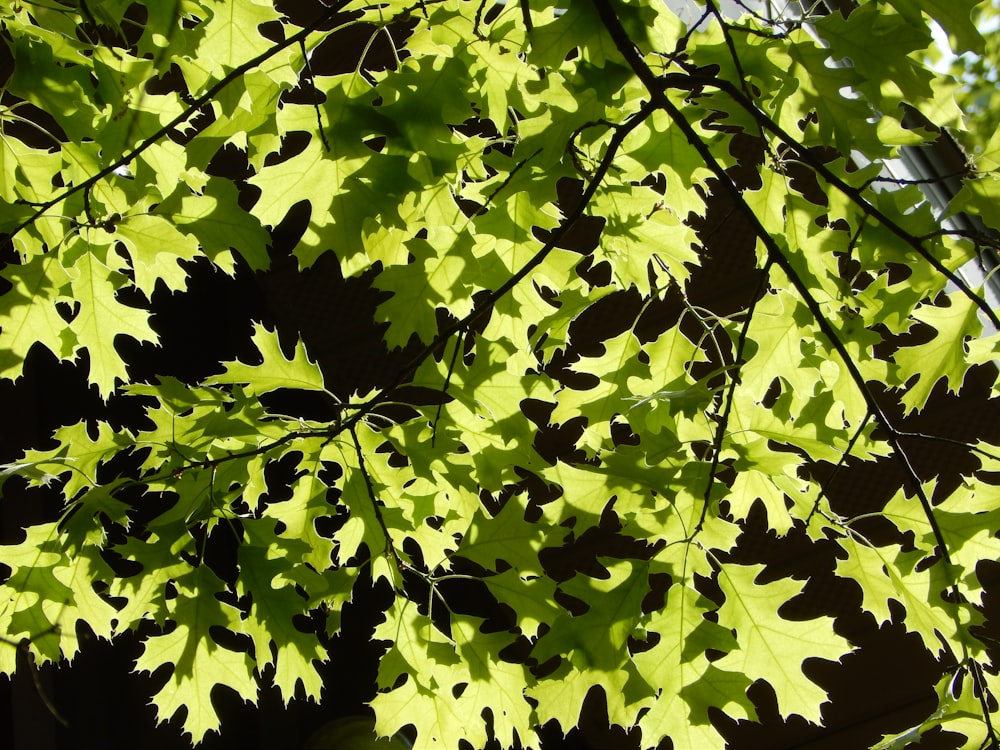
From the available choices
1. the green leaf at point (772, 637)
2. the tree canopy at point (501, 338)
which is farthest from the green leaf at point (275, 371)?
the green leaf at point (772, 637)

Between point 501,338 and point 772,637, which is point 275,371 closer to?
point 501,338

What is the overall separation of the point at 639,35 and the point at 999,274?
68.7 inches

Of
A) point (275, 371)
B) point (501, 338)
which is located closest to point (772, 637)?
point (501, 338)

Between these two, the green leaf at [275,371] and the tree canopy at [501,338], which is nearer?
the tree canopy at [501,338]

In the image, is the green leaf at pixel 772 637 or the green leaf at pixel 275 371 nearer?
the green leaf at pixel 772 637

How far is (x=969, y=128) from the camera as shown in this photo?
37.6 inches

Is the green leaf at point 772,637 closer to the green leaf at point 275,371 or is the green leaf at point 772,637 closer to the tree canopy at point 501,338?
the tree canopy at point 501,338

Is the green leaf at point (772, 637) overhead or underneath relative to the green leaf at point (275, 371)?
underneath

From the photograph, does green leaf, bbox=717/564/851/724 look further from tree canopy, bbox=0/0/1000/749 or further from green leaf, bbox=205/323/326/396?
green leaf, bbox=205/323/326/396

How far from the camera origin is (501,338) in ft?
3.30

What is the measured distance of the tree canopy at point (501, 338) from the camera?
81cm

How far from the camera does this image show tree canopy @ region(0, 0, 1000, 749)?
812mm

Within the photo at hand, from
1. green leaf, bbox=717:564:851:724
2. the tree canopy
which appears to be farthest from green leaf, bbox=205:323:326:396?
green leaf, bbox=717:564:851:724

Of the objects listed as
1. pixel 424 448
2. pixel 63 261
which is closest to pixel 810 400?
pixel 424 448
